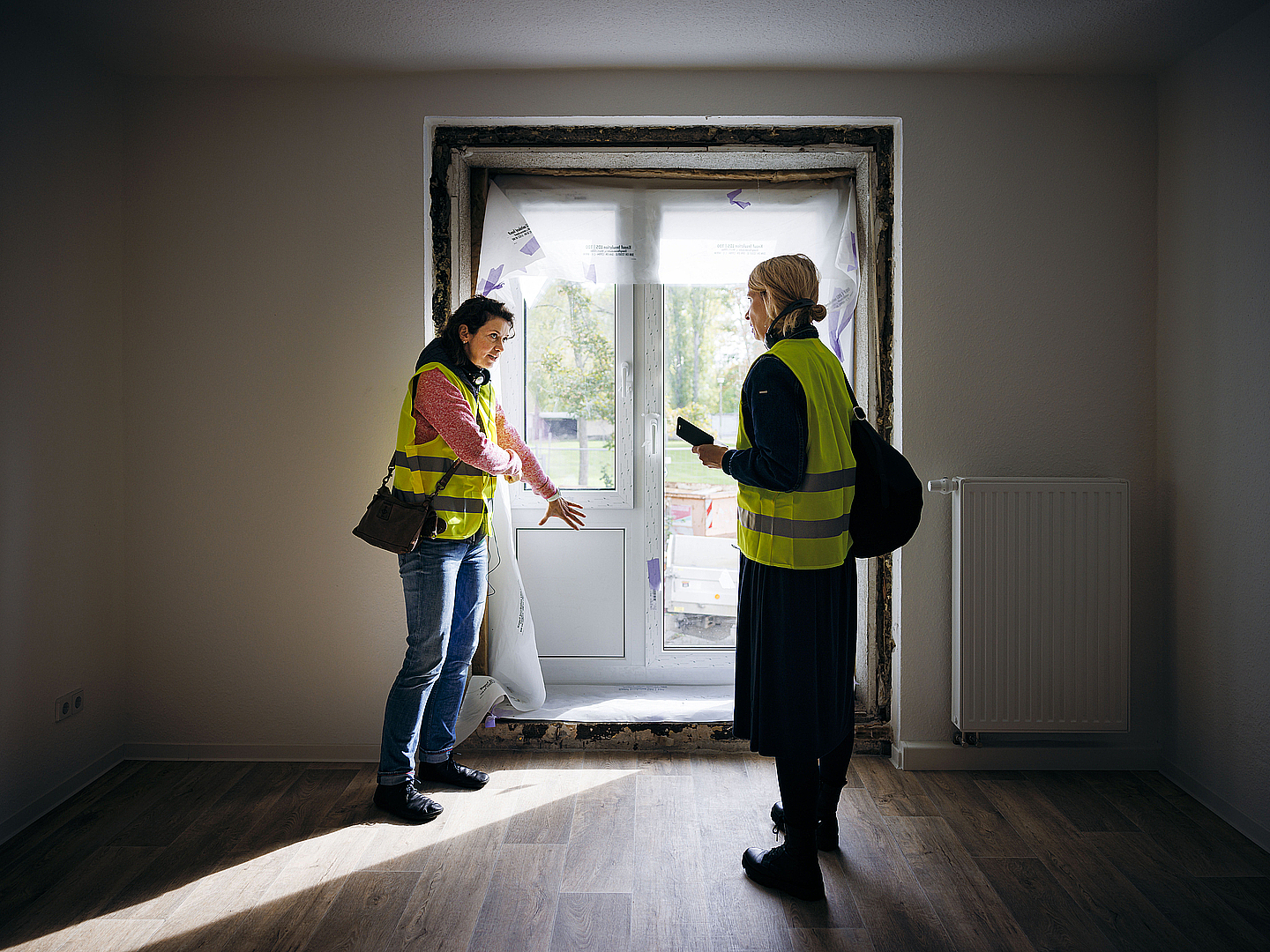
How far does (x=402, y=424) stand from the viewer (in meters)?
2.22

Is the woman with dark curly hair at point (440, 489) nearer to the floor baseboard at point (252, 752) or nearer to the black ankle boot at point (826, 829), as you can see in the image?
the floor baseboard at point (252, 752)

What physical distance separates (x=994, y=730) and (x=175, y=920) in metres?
2.46

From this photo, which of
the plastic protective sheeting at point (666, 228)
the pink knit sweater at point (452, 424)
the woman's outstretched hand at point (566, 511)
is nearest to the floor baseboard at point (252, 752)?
the woman's outstretched hand at point (566, 511)

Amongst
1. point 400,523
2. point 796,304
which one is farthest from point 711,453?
point 400,523

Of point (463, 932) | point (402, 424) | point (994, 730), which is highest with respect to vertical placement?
point (402, 424)

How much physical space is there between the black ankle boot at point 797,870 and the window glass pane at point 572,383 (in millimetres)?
1671

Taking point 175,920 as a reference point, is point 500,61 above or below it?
above

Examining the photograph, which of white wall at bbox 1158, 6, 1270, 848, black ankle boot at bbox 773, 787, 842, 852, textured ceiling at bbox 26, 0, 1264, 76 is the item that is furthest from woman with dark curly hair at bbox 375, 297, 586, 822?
white wall at bbox 1158, 6, 1270, 848

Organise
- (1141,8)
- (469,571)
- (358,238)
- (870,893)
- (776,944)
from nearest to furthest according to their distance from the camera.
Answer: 1. (776,944)
2. (870,893)
3. (1141,8)
4. (469,571)
5. (358,238)

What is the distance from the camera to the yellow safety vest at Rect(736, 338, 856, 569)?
1.75m

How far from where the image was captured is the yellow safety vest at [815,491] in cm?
175

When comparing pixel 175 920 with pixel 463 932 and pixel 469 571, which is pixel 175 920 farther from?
pixel 469 571

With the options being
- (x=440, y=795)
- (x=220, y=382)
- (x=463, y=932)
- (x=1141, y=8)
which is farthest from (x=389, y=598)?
(x=1141, y=8)

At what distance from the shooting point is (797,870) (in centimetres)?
185
